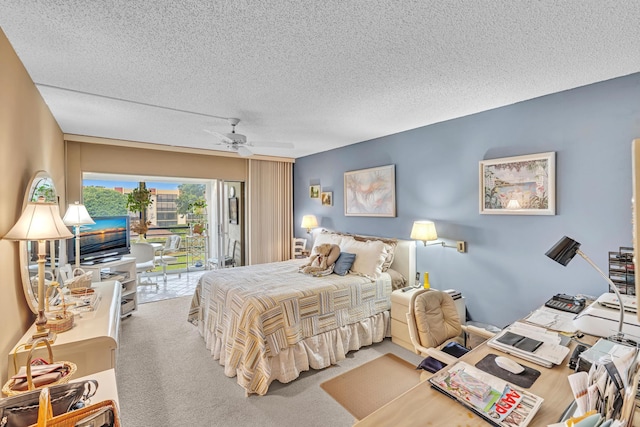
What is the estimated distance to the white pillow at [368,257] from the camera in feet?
11.7

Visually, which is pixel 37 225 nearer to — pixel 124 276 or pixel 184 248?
pixel 124 276

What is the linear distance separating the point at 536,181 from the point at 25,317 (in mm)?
4240

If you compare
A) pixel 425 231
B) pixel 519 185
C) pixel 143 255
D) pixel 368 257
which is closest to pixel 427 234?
pixel 425 231

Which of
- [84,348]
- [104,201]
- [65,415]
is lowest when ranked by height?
[84,348]

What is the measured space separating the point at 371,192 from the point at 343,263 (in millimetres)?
1283

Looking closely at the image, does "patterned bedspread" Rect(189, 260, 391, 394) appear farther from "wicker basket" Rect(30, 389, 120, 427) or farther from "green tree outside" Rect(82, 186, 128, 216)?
"green tree outside" Rect(82, 186, 128, 216)

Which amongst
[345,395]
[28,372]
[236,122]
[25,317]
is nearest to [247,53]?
[236,122]

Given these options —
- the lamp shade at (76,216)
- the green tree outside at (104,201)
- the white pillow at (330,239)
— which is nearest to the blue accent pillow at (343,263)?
the white pillow at (330,239)

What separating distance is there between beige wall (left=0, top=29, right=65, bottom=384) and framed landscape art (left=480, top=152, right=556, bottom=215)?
3.84 m

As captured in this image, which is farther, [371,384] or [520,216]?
[520,216]

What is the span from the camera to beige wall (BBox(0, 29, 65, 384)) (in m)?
1.71

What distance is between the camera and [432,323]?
2.12 metres

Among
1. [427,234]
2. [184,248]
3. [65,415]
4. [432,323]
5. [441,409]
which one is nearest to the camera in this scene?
[65,415]

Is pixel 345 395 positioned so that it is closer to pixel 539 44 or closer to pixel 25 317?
pixel 25 317
